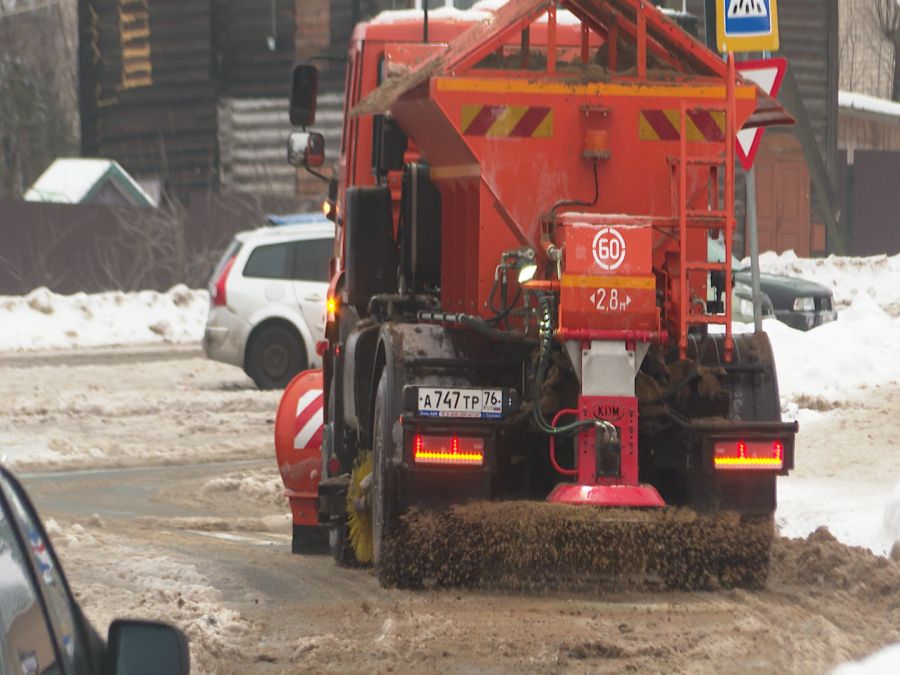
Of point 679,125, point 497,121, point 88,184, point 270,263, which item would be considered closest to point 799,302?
point 270,263

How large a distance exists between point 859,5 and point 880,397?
50539mm

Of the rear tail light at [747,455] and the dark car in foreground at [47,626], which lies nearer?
the dark car in foreground at [47,626]

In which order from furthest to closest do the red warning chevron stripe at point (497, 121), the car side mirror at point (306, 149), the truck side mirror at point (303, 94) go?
the car side mirror at point (306, 149), the truck side mirror at point (303, 94), the red warning chevron stripe at point (497, 121)

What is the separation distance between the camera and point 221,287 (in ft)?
66.3

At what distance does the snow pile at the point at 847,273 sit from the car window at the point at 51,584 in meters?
28.0

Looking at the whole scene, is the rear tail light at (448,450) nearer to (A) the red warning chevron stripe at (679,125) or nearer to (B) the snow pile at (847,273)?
(A) the red warning chevron stripe at (679,125)

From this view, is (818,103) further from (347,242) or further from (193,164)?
(347,242)

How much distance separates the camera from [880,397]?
1581 centimetres

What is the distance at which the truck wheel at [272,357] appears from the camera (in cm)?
2014

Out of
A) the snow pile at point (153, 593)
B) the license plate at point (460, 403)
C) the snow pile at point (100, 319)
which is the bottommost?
the snow pile at point (100, 319)

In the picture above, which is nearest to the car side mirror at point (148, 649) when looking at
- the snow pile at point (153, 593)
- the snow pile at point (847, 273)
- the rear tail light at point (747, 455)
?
the snow pile at point (153, 593)

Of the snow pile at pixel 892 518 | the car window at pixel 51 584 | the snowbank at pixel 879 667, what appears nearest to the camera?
the car window at pixel 51 584

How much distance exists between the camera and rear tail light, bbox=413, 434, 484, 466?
7.59m

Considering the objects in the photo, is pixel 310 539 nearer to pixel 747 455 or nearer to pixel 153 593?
pixel 153 593
